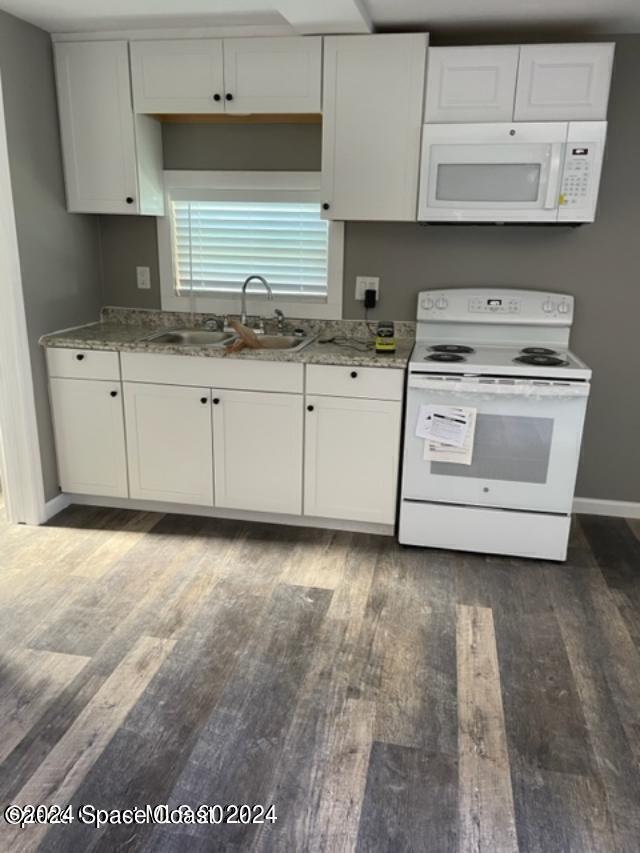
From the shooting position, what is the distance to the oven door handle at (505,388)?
268 cm

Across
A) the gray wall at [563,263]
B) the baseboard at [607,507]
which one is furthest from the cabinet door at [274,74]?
the baseboard at [607,507]

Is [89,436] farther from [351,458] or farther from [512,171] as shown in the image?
[512,171]

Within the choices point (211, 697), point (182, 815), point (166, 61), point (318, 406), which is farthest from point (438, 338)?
point (182, 815)

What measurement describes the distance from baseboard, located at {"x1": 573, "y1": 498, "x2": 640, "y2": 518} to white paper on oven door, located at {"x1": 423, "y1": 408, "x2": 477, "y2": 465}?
99cm

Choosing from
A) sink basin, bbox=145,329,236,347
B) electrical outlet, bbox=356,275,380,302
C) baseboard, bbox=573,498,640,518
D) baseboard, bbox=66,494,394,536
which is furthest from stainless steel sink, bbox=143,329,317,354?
baseboard, bbox=573,498,640,518

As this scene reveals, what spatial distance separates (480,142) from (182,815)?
2698 mm

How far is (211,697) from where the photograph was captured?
81.4 inches

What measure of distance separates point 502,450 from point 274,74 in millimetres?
1956

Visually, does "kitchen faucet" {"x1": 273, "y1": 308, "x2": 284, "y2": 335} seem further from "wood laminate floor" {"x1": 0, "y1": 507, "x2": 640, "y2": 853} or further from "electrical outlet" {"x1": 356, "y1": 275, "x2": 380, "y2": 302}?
"wood laminate floor" {"x1": 0, "y1": 507, "x2": 640, "y2": 853}

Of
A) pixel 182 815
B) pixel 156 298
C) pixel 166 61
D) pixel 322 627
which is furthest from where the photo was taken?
pixel 156 298

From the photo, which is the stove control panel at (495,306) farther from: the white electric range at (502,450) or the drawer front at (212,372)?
the drawer front at (212,372)

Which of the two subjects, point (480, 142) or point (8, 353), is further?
point (8, 353)

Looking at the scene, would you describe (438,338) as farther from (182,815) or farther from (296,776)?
(182,815)

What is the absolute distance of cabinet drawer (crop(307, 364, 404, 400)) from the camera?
2.89 meters
